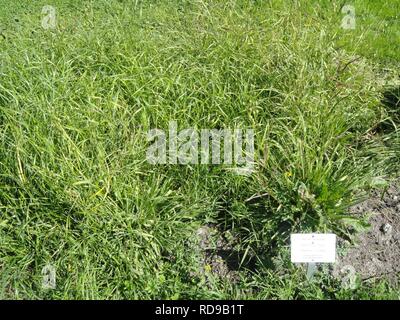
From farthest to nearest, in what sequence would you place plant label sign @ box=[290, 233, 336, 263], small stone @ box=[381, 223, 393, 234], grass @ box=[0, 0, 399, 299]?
1. small stone @ box=[381, 223, 393, 234]
2. grass @ box=[0, 0, 399, 299]
3. plant label sign @ box=[290, 233, 336, 263]

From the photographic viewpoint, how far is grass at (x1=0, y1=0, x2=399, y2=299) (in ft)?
8.96

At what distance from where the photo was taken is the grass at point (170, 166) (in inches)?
108

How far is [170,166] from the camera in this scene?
9.94ft

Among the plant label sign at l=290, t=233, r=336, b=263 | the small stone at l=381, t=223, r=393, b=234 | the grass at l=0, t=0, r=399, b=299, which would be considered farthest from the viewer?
the small stone at l=381, t=223, r=393, b=234

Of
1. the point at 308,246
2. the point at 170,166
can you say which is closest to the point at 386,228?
the point at 308,246

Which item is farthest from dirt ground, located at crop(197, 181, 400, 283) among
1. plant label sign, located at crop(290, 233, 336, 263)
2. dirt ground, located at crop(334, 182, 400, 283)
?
plant label sign, located at crop(290, 233, 336, 263)

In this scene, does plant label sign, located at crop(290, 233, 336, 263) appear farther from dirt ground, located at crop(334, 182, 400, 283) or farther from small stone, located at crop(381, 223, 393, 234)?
small stone, located at crop(381, 223, 393, 234)

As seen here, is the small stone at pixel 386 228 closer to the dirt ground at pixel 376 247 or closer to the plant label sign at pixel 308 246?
the dirt ground at pixel 376 247

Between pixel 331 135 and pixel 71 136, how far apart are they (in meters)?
1.41

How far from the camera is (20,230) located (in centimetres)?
279

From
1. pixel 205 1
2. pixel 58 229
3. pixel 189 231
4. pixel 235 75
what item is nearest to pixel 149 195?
pixel 189 231

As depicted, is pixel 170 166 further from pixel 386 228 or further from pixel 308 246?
pixel 386 228

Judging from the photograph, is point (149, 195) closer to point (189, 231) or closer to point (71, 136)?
point (189, 231)
